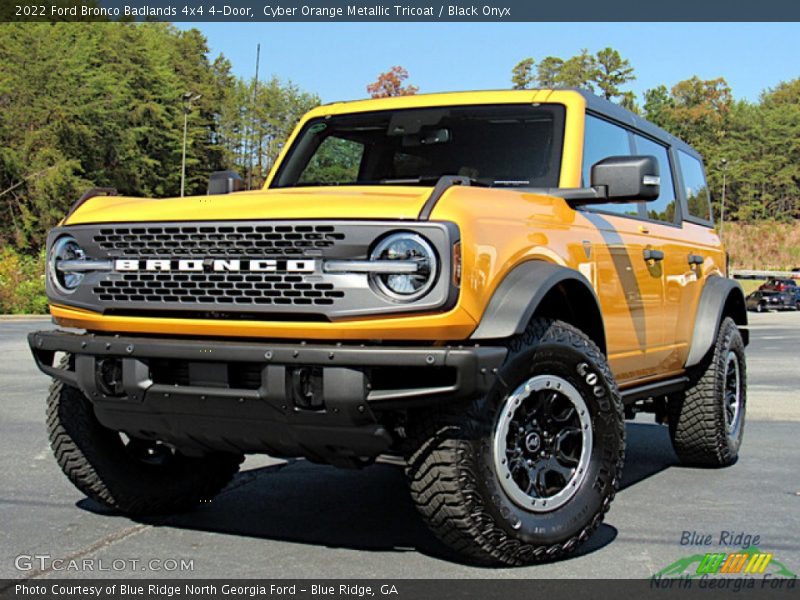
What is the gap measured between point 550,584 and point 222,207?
6.37ft

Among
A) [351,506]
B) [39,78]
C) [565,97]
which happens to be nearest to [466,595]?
[351,506]

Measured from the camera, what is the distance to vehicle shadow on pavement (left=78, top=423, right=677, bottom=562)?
4.63 m

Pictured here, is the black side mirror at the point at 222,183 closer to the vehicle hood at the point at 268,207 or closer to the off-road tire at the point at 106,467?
the vehicle hood at the point at 268,207

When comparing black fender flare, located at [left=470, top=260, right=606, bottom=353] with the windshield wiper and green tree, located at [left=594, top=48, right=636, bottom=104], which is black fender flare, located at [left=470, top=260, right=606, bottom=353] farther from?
green tree, located at [left=594, top=48, right=636, bottom=104]

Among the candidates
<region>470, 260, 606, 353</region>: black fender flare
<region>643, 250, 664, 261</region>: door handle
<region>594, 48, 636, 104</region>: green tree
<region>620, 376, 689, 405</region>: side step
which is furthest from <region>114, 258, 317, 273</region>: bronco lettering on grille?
<region>594, 48, 636, 104</region>: green tree

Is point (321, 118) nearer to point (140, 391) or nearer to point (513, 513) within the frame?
point (140, 391)

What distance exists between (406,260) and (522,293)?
1.72 ft

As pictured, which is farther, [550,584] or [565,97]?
[565,97]

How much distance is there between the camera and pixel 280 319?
13.0 feet

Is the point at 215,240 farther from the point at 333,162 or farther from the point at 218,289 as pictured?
the point at 333,162

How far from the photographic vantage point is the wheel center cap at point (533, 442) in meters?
4.21

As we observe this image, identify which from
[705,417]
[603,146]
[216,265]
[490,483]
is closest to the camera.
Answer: [490,483]

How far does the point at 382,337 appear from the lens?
381 centimetres

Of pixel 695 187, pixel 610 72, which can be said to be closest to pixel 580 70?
pixel 610 72
